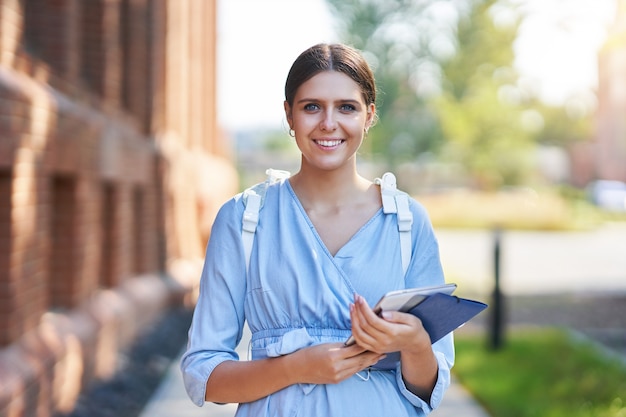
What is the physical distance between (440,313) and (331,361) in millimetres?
296

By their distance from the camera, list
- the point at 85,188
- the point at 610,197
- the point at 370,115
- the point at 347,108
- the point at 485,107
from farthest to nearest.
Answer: the point at 485,107 < the point at 610,197 < the point at 85,188 < the point at 370,115 < the point at 347,108

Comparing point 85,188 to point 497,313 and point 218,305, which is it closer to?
point 497,313

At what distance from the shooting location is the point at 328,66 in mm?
2447

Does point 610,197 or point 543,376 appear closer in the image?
point 543,376

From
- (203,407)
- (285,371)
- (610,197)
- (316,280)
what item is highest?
(610,197)

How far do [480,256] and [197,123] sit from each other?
10.8 meters

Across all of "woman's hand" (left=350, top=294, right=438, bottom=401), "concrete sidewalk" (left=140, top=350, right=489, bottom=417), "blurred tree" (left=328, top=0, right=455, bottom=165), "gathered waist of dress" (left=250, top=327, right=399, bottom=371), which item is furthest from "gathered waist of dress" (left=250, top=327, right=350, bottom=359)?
"blurred tree" (left=328, top=0, right=455, bottom=165)

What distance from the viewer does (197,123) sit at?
19.7 meters

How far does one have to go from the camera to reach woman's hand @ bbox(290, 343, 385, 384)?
7.45 ft

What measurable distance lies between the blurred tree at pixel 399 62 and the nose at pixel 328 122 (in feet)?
143

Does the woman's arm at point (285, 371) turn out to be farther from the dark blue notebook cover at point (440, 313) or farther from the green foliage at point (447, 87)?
the green foliage at point (447, 87)

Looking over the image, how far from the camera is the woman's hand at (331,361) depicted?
227cm

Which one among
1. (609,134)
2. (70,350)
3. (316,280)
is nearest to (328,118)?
(316,280)

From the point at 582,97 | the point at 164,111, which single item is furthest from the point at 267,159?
the point at 164,111
